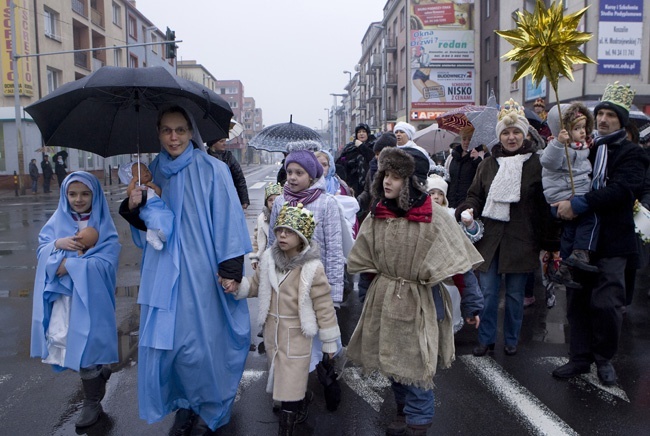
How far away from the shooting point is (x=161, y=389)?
327cm

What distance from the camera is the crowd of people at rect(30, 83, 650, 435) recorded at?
3258 mm

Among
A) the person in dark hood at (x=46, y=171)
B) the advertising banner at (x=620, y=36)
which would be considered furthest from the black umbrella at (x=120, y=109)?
the person in dark hood at (x=46, y=171)

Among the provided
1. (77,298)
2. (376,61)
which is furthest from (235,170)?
(376,61)

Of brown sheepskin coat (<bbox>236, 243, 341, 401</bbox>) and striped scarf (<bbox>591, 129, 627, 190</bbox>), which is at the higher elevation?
striped scarf (<bbox>591, 129, 627, 190</bbox>)

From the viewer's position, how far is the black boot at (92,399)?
A: 12.0ft

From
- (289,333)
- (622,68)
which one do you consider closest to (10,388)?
(289,333)

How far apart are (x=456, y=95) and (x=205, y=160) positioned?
34654 millimetres

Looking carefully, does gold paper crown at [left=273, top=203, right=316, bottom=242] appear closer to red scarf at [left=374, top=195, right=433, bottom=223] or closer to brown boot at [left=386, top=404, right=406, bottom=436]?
red scarf at [left=374, top=195, right=433, bottom=223]

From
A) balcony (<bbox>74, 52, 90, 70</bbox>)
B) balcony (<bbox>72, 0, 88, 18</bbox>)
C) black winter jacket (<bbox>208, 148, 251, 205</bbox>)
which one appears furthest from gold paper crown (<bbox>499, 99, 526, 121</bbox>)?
balcony (<bbox>74, 52, 90, 70</bbox>)

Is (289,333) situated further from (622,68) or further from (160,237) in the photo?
(622,68)

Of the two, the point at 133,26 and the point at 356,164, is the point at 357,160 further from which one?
the point at 133,26

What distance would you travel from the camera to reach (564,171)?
431 centimetres

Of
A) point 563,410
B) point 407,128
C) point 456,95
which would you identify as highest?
point 456,95

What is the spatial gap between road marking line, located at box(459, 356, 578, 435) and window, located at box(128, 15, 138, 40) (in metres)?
43.4
